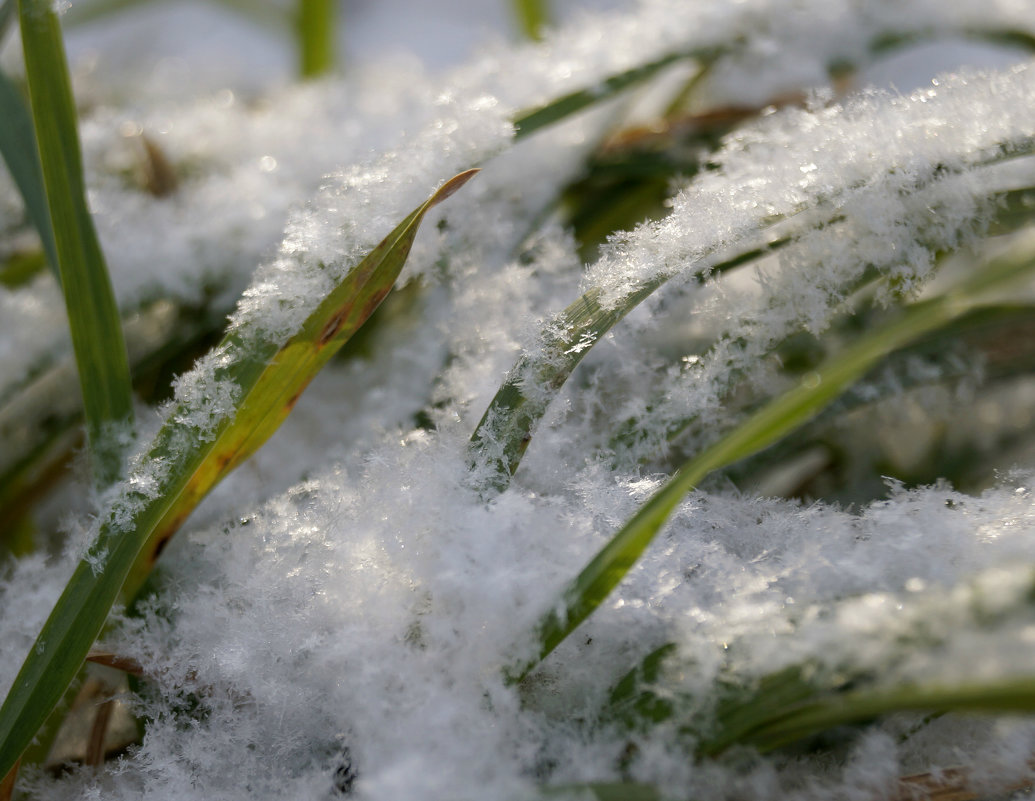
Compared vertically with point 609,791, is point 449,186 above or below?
above

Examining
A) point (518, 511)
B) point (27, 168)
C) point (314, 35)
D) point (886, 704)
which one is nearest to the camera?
point (886, 704)

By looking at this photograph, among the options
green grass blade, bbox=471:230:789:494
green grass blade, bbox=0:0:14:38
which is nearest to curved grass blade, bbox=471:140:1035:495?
green grass blade, bbox=471:230:789:494

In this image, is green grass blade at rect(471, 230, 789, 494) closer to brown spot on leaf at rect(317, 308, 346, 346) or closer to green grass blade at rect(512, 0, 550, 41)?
brown spot on leaf at rect(317, 308, 346, 346)

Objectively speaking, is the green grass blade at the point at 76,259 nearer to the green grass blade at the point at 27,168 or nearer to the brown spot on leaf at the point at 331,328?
the green grass blade at the point at 27,168

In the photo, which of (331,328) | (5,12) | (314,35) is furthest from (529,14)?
(331,328)

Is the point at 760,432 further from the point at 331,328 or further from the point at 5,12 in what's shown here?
the point at 5,12

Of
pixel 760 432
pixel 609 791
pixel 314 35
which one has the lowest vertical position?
pixel 609 791

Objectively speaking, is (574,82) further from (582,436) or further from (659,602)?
(659,602)
